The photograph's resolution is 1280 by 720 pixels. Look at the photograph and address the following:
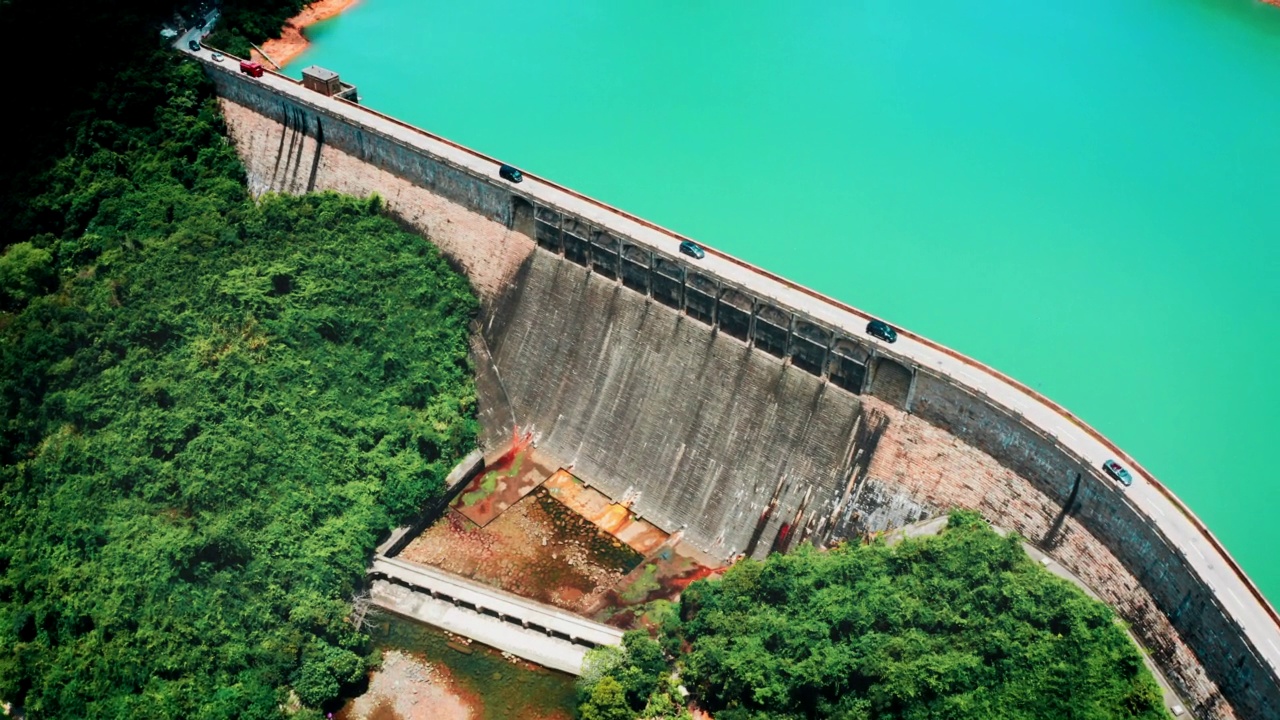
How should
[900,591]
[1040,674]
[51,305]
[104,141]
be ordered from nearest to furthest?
[1040,674] → [900,591] → [51,305] → [104,141]

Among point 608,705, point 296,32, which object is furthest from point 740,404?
point 296,32

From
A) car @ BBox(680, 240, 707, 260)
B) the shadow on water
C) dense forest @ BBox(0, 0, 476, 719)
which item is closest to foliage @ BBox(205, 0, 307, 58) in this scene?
dense forest @ BBox(0, 0, 476, 719)

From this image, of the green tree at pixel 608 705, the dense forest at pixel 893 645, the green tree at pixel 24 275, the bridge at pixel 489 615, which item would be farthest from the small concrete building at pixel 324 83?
the green tree at pixel 608 705

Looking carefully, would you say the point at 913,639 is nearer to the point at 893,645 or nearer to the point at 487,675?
the point at 893,645

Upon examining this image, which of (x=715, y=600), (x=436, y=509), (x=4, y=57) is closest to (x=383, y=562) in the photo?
(x=436, y=509)

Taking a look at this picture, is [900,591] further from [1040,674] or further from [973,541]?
[1040,674]

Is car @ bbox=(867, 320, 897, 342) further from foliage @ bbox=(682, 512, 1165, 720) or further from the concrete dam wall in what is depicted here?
foliage @ bbox=(682, 512, 1165, 720)
